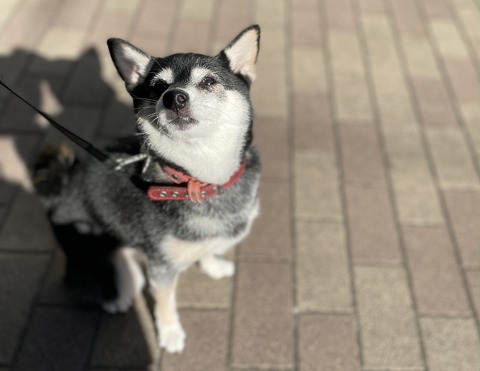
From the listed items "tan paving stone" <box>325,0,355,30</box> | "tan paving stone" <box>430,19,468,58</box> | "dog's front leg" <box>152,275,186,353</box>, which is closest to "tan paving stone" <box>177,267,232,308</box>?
"dog's front leg" <box>152,275,186,353</box>

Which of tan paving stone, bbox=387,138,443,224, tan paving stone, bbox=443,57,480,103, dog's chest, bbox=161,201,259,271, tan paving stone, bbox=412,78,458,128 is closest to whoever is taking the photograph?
dog's chest, bbox=161,201,259,271

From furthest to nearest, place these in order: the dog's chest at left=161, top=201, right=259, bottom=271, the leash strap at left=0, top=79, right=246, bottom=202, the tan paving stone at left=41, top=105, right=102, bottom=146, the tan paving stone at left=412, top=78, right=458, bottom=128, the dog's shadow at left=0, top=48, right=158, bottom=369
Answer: the tan paving stone at left=412, top=78, right=458, bottom=128 → the tan paving stone at left=41, top=105, right=102, bottom=146 → the dog's shadow at left=0, top=48, right=158, bottom=369 → the dog's chest at left=161, top=201, right=259, bottom=271 → the leash strap at left=0, top=79, right=246, bottom=202

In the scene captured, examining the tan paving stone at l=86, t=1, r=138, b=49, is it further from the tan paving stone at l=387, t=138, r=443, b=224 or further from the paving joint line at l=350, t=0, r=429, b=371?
the tan paving stone at l=387, t=138, r=443, b=224

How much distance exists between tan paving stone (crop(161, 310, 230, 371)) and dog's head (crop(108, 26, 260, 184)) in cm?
106

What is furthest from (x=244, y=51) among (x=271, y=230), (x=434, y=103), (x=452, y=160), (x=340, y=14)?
(x=340, y=14)

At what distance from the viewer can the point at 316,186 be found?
12.3 feet

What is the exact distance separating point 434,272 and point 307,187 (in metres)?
1.11

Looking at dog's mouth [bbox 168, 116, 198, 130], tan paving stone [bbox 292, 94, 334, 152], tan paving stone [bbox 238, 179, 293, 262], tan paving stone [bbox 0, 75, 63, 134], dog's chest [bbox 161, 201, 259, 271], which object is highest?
dog's mouth [bbox 168, 116, 198, 130]

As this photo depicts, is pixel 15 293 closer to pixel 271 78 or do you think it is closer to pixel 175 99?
pixel 175 99

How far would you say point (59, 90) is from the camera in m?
4.36

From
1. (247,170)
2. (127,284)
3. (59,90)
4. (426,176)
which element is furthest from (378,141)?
(59,90)

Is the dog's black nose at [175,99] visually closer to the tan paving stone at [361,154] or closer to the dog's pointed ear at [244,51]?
the dog's pointed ear at [244,51]

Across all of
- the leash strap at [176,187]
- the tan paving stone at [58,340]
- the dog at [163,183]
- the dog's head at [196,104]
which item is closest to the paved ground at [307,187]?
the tan paving stone at [58,340]

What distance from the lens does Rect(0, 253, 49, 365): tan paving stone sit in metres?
2.91
